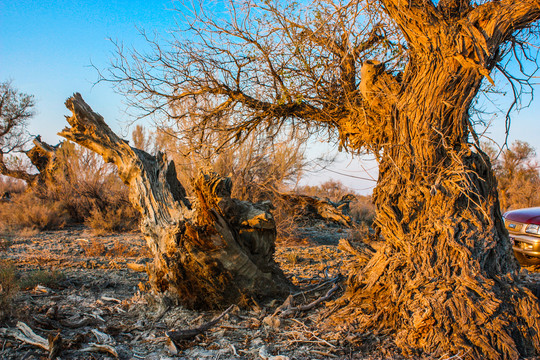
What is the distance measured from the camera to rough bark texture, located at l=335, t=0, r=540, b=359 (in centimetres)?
265

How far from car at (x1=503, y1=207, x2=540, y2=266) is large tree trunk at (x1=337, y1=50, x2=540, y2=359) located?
3661 millimetres

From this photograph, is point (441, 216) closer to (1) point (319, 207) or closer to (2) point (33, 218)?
(1) point (319, 207)

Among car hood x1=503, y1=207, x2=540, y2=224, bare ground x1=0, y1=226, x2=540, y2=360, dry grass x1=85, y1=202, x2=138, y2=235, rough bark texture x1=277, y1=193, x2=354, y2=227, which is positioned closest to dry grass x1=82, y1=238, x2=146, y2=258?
bare ground x1=0, y1=226, x2=540, y2=360

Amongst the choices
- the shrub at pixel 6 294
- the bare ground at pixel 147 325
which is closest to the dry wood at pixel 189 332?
the bare ground at pixel 147 325

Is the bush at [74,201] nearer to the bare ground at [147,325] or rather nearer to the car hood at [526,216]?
the bare ground at [147,325]

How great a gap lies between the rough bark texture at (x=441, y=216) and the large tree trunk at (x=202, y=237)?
42.8 inches

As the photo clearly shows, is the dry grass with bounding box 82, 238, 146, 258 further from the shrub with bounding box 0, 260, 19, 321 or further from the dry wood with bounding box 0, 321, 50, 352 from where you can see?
the dry wood with bounding box 0, 321, 50, 352

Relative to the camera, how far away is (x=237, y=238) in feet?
12.2

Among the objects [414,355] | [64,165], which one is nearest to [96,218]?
[64,165]

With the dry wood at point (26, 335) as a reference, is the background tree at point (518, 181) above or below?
above

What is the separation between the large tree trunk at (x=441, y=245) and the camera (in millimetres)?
2658

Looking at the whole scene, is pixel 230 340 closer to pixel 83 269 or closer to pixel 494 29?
pixel 494 29

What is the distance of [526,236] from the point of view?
19.8 feet

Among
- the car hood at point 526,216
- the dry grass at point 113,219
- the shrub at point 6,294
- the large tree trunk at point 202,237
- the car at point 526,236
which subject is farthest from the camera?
the dry grass at point 113,219
